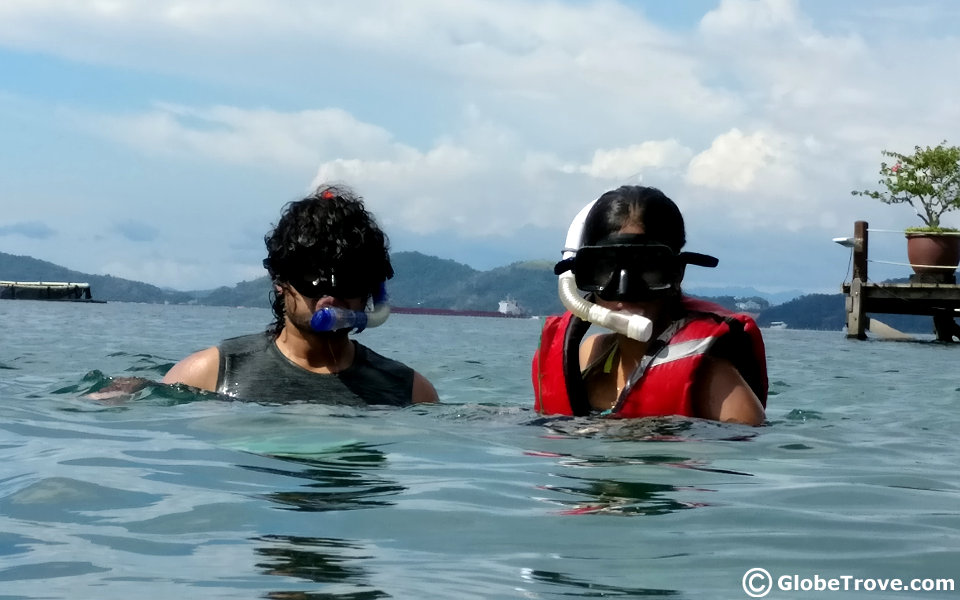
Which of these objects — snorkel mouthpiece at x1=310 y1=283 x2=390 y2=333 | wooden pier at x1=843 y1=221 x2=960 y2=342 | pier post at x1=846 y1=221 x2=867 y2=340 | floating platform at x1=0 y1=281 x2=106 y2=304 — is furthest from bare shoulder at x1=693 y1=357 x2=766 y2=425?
floating platform at x1=0 y1=281 x2=106 y2=304

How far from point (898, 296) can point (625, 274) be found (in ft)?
65.9

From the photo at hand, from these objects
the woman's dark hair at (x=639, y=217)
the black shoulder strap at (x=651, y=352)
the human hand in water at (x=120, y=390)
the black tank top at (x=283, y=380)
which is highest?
the woman's dark hair at (x=639, y=217)

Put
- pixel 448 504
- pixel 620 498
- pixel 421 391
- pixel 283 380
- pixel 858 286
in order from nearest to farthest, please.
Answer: pixel 448 504 → pixel 620 498 → pixel 283 380 → pixel 421 391 → pixel 858 286

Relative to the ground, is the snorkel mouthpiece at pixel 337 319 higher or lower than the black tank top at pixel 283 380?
higher

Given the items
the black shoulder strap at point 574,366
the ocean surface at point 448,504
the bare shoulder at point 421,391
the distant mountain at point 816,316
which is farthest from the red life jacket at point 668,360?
the distant mountain at point 816,316

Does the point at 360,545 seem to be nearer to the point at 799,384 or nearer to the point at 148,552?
the point at 148,552

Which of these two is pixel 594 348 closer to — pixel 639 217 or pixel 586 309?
pixel 586 309

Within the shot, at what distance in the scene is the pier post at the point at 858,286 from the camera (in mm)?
23953

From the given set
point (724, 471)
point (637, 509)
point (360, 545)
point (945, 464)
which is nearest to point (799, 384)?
point (945, 464)

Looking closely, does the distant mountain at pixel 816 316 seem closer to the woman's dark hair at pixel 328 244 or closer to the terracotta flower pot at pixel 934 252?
the terracotta flower pot at pixel 934 252

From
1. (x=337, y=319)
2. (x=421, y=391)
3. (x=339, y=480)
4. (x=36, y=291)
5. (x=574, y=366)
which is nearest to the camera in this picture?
(x=339, y=480)

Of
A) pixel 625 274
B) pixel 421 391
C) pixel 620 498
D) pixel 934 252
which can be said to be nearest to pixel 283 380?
pixel 421 391

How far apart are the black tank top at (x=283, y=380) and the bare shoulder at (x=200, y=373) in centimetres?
3

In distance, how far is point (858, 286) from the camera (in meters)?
24.3
